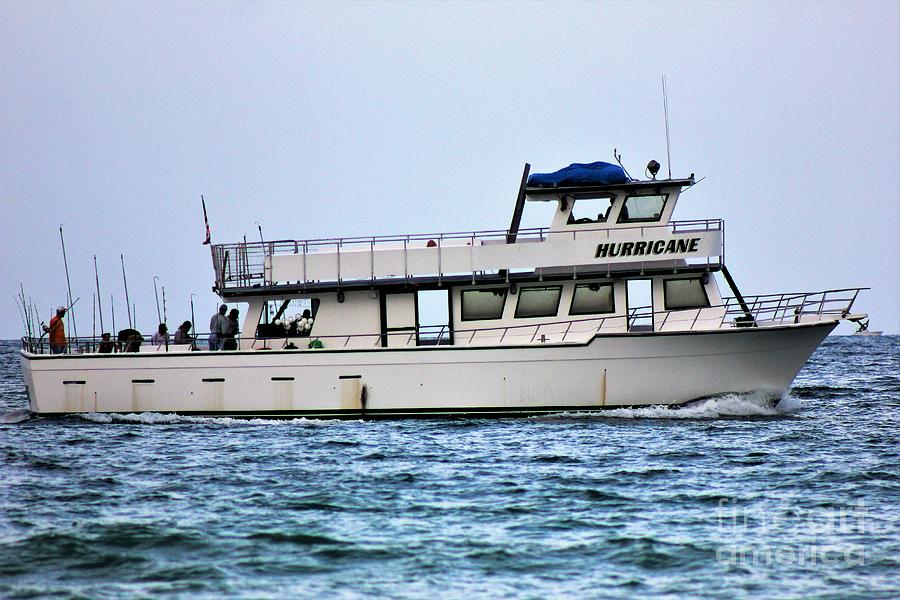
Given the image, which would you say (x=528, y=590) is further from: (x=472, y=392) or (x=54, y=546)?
(x=472, y=392)

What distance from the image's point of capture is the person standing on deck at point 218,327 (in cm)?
2658

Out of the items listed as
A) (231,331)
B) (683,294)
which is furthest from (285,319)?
(683,294)

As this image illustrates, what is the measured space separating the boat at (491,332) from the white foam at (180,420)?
7.4 inches

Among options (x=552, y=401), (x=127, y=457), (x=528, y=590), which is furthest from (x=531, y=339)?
(x=528, y=590)

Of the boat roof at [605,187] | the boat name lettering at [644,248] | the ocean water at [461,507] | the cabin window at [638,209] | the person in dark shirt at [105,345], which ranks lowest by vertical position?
the ocean water at [461,507]

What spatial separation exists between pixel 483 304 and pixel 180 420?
7.61 meters

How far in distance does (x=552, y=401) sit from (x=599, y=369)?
128 cm

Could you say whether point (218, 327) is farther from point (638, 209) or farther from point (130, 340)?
point (638, 209)

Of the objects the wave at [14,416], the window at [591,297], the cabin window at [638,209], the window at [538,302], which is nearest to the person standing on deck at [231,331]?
the wave at [14,416]

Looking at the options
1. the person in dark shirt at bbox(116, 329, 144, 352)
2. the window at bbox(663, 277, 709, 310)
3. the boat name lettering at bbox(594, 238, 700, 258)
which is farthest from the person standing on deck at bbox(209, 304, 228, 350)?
the window at bbox(663, 277, 709, 310)

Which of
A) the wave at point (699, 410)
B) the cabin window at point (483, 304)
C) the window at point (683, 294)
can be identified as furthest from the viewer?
the cabin window at point (483, 304)

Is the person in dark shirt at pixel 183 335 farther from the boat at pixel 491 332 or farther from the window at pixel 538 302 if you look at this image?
the window at pixel 538 302

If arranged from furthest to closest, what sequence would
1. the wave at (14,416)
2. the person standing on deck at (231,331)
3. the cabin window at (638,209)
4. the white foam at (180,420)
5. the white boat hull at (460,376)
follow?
the wave at (14,416) < the person standing on deck at (231,331) < the cabin window at (638,209) < the white foam at (180,420) < the white boat hull at (460,376)

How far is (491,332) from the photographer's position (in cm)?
2572
